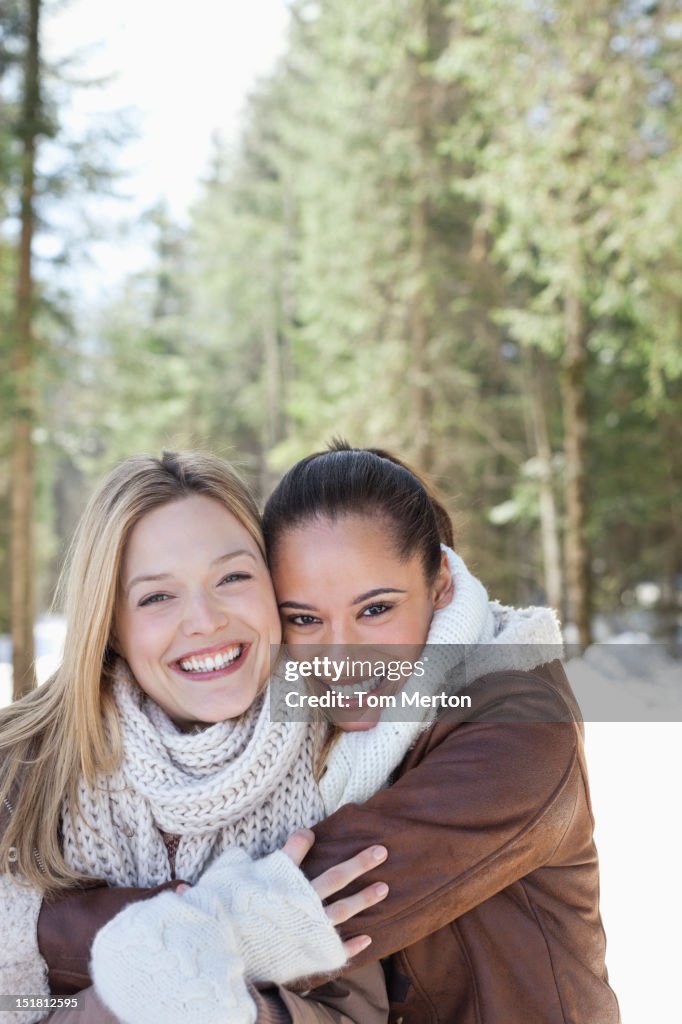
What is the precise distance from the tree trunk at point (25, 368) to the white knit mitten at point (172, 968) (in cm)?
1015

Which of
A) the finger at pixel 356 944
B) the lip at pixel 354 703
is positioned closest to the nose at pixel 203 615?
the lip at pixel 354 703

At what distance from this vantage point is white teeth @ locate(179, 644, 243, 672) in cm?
269

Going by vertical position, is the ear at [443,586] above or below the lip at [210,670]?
above

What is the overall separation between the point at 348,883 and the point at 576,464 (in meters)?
10.7

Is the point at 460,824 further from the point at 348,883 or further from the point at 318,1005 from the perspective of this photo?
the point at 318,1005

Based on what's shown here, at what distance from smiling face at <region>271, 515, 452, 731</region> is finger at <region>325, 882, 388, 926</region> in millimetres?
550

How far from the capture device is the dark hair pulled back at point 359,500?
2771 mm

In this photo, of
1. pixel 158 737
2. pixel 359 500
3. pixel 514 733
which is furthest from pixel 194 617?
pixel 514 733

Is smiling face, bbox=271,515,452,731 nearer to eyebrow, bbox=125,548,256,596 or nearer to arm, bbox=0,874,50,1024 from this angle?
eyebrow, bbox=125,548,256,596

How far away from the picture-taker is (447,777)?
91.5 inches

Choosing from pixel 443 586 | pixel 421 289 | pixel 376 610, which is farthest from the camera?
pixel 421 289

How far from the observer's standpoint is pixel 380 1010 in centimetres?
243

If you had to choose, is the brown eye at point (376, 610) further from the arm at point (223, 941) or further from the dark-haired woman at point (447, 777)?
the arm at point (223, 941)

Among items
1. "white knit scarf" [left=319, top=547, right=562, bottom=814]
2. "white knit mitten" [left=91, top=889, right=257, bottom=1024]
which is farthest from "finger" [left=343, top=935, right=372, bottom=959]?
"white knit scarf" [left=319, top=547, right=562, bottom=814]
